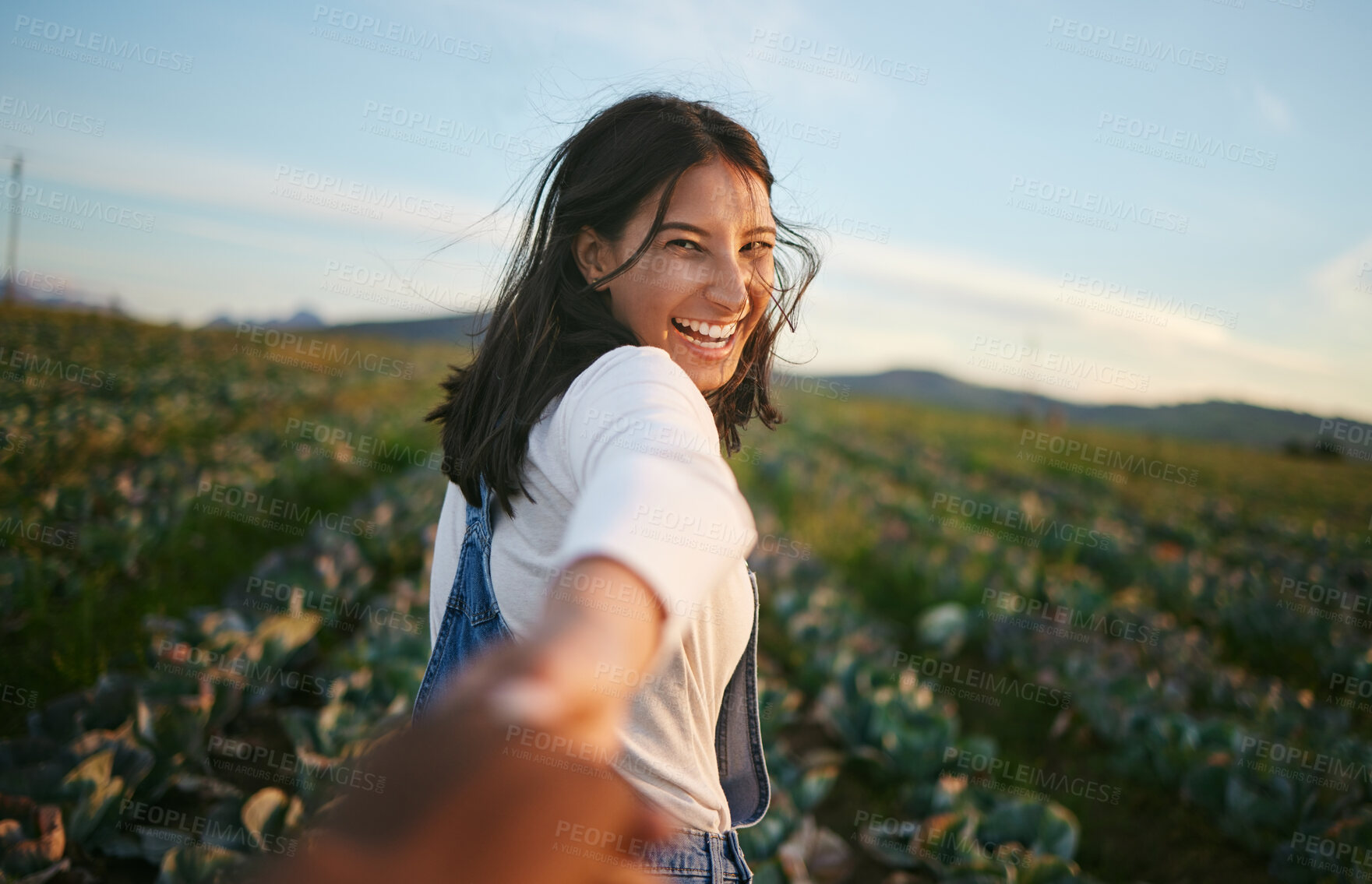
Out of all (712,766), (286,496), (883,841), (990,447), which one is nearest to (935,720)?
(883,841)

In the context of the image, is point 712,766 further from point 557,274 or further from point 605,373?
point 557,274

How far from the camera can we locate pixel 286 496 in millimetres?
5980

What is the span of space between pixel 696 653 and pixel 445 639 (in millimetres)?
490

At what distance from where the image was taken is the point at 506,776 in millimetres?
468

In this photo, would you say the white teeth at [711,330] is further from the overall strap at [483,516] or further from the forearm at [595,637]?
the forearm at [595,637]

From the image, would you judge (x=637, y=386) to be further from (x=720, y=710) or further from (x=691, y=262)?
(x=720, y=710)

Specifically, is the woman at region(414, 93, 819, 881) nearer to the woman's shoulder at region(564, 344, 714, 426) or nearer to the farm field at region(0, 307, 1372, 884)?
the woman's shoulder at region(564, 344, 714, 426)

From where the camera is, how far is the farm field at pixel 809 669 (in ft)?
8.13

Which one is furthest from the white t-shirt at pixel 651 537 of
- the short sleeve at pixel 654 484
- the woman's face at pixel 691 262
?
the woman's face at pixel 691 262

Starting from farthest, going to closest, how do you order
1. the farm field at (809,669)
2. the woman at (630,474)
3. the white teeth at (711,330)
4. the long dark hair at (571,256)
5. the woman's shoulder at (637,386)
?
the farm field at (809,669)
the white teeth at (711,330)
the long dark hair at (571,256)
the woman's shoulder at (637,386)
the woman at (630,474)

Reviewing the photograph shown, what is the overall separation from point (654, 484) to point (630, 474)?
22mm

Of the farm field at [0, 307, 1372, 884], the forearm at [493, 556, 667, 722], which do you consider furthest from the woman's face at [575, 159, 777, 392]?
the farm field at [0, 307, 1372, 884]

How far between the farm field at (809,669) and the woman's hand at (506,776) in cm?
203

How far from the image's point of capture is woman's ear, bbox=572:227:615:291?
1383mm
